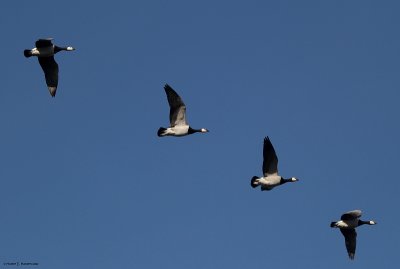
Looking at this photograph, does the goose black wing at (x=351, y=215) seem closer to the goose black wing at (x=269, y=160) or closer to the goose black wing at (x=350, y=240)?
the goose black wing at (x=350, y=240)

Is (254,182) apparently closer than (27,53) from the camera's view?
Yes

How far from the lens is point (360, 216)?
196 ft

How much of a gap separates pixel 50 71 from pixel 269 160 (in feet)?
41.7

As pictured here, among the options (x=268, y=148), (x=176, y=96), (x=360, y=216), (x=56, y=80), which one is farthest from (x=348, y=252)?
(x=56, y=80)

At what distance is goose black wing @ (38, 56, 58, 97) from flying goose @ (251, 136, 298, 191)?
38.5 ft

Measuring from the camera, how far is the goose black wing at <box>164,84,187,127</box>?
5774cm

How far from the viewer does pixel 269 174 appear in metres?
58.8

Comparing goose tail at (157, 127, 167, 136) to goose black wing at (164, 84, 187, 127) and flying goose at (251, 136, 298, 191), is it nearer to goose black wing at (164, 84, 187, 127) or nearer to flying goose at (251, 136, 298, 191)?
goose black wing at (164, 84, 187, 127)

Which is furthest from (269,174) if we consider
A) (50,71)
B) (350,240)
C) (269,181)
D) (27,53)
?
(27,53)

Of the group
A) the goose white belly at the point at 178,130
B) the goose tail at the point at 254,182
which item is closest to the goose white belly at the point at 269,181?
the goose tail at the point at 254,182

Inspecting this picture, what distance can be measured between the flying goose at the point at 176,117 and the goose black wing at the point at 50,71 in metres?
6.32

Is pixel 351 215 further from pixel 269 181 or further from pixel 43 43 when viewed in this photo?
pixel 43 43

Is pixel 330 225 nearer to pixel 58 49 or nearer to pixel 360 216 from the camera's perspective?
pixel 360 216

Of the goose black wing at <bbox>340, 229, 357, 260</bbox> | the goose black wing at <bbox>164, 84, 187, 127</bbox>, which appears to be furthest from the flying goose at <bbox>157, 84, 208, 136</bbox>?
the goose black wing at <bbox>340, 229, 357, 260</bbox>
